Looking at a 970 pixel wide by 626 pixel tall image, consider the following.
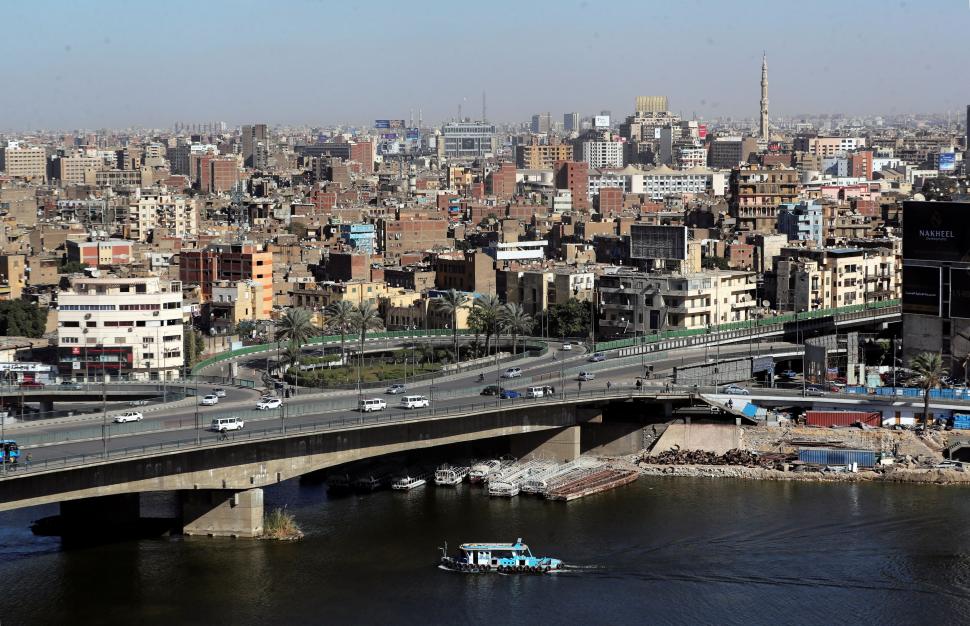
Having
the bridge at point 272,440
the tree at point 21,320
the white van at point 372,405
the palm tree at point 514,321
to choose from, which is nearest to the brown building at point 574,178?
the tree at point 21,320

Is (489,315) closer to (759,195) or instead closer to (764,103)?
(759,195)

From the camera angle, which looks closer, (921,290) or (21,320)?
(921,290)

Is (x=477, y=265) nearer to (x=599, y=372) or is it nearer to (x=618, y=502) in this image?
(x=599, y=372)

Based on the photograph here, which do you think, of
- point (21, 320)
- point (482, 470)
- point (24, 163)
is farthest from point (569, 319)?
point (24, 163)

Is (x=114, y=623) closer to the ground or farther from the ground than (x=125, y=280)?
closer to the ground

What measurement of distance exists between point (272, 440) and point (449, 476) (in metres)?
4.44

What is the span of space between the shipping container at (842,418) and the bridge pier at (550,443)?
4.58m

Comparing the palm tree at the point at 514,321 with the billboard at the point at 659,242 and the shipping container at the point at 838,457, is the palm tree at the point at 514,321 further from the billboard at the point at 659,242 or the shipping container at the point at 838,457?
the shipping container at the point at 838,457

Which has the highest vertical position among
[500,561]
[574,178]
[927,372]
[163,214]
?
[574,178]

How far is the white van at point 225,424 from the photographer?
966 inches

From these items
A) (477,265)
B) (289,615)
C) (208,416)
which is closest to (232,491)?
(208,416)

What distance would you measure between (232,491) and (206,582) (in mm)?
2569

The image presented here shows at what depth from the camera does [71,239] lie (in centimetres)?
6319

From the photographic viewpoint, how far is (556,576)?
72.5 feet
